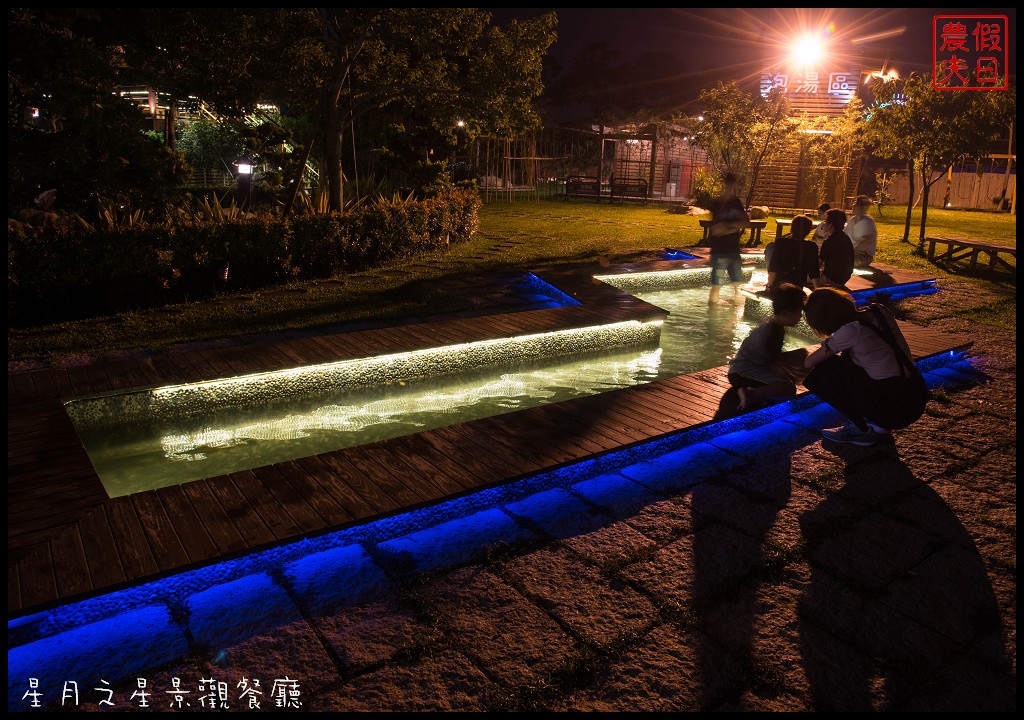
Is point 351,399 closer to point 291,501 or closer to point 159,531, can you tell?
point 291,501

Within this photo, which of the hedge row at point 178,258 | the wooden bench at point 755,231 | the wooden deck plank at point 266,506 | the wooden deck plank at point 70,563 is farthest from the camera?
the wooden bench at point 755,231

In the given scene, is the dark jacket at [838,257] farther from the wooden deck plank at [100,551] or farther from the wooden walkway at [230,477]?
the wooden deck plank at [100,551]

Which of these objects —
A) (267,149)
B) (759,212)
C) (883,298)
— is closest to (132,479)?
(883,298)

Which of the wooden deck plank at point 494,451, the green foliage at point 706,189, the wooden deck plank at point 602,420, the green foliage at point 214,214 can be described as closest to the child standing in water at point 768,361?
the wooden deck plank at point 602,420

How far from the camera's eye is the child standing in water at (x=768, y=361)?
515cm

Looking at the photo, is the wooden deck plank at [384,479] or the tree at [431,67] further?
the tree at [431,67]

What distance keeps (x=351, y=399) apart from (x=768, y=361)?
3.78 metres

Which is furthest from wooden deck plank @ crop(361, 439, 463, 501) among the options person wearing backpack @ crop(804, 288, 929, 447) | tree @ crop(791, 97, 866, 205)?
tree @ crop(791, 97, 866, 205)

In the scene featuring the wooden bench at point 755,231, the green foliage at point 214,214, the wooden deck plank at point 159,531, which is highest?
the wooden bench at point 755,231

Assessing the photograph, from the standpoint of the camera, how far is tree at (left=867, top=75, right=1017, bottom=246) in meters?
14.0

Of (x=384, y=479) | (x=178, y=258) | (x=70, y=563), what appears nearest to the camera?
(x=70, y=563)

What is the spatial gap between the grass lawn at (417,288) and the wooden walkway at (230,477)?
1584 mm

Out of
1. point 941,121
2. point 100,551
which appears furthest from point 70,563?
point 941,121

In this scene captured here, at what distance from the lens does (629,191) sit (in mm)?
29672
